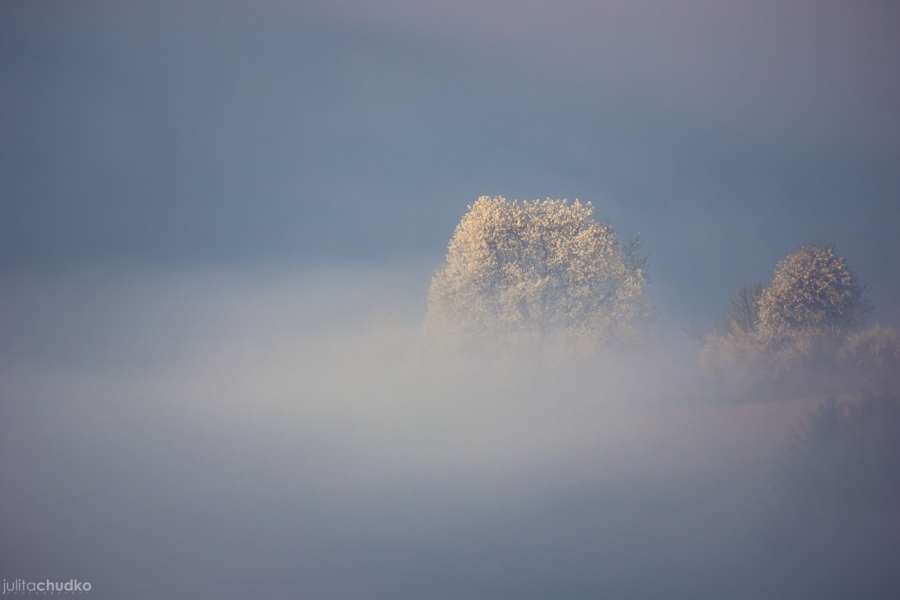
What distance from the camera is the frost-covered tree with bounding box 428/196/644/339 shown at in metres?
36.7

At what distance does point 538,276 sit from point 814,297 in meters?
17.4

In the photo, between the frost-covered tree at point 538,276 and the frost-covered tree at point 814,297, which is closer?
the frost-covered tree at point 538,276

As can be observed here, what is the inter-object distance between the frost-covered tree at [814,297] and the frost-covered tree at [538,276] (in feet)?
31.8

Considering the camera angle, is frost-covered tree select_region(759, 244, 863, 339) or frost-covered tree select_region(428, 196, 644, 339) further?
frost-covered tree select_region(759, 244, 863, 339)

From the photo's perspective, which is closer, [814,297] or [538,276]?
[538,276]

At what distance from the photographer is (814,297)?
41469 millimetres

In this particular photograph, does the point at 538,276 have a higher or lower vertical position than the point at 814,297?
higher

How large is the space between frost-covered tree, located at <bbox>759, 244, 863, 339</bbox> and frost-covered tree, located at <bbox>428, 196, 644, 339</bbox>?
9683mm

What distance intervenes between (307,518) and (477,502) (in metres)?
5.33

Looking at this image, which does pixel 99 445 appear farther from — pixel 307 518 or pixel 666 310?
pixel 666 310

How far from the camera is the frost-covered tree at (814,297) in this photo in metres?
41.3

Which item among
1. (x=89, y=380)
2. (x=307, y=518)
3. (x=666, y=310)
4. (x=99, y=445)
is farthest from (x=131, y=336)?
(x=666, y=310)

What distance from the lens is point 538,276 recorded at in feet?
121

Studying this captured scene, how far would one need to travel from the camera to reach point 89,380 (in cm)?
3738
